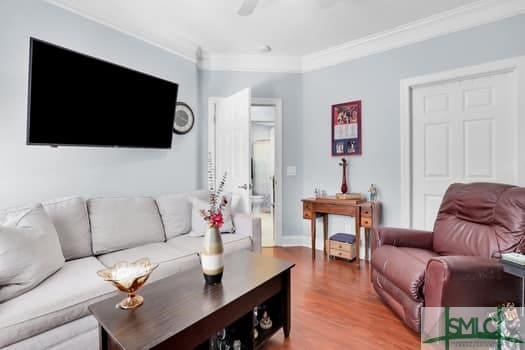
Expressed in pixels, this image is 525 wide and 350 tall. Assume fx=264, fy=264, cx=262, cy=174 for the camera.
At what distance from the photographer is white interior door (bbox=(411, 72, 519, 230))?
2.54 metres

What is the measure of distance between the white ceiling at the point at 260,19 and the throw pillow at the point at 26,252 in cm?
185

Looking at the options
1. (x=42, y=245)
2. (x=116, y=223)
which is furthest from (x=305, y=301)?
(x=42, y=245)

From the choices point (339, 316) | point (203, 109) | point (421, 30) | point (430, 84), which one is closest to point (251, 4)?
point (203, 109)

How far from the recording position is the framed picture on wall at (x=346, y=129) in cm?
341

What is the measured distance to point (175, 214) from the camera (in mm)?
2639

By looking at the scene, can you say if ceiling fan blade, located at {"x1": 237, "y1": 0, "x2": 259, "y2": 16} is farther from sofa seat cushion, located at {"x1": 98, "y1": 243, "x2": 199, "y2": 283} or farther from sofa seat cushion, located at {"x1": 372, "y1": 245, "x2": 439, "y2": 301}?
sofa seat cushion, located at {"x1": 372, "y1": 245, "x2": 439, "y2": 301}

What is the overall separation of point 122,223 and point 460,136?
3.41 meters

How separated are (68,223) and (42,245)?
1.36 ft

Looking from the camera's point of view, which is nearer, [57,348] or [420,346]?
[57,348]

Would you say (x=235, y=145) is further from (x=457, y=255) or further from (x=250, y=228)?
(x=457, y=255)

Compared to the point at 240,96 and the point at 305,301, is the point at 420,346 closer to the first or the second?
the point at 305,301

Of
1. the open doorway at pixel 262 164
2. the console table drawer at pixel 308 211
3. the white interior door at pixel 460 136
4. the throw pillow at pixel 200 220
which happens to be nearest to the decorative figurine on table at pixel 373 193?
the white interior door at pixel 460 136

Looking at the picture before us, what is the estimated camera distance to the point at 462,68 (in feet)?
8.84

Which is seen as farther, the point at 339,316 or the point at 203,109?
the point at 203,109
